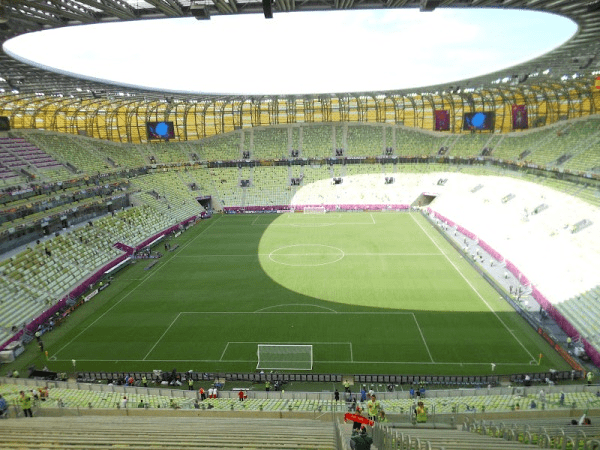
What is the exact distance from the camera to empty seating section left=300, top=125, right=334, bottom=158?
71.7 m

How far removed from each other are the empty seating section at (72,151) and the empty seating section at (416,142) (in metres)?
46.3

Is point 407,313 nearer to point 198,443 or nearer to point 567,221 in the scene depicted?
point 567,221

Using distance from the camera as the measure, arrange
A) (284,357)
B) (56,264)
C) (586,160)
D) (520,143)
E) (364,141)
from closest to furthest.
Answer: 1. (284,357)
2. (56,264)
3. (586,160)
4. (520,143)
5. (364,141)

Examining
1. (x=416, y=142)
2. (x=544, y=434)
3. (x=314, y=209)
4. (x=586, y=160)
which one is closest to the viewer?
(x=544, y=434)

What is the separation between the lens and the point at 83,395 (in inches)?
731

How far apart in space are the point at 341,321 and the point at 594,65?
3157 cm

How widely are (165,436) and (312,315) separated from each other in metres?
18.4

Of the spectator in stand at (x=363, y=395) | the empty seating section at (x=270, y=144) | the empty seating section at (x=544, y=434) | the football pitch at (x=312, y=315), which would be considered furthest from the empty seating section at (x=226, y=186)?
the empty seating section at (x=544, y=434)

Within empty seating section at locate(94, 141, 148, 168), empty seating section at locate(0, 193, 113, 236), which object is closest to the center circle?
empty seating section at locate(0, 193, 113, 236)

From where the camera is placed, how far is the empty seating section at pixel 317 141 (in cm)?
7169

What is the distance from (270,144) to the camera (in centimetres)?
7350

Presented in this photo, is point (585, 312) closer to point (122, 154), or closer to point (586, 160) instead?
point (586, 160)

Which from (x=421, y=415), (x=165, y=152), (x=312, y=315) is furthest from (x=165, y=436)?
(x=165, y=152)

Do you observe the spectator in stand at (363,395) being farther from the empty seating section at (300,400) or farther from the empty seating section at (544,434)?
the empty seating section at (544,434)
